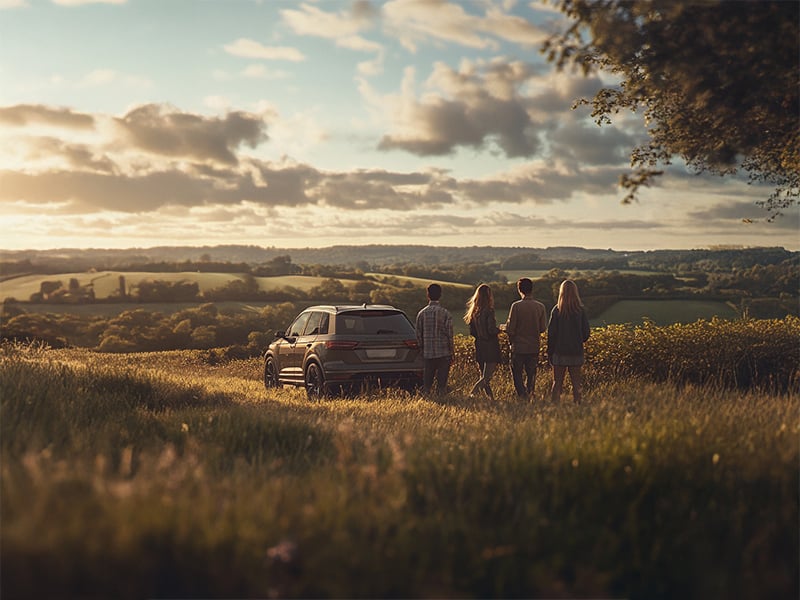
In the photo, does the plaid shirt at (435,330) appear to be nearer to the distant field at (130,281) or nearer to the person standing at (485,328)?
the person standing at (485,328)

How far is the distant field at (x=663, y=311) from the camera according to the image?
36.7 meters

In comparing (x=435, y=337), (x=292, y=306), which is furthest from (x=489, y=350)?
(x=292, y=306)

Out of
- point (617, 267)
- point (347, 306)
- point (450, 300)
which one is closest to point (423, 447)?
point (347, 306)

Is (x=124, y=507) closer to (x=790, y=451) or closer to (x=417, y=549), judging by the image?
(x=417, y=549)

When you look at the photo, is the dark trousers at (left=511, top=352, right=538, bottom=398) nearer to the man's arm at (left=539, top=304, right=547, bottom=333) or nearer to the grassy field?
the man's arm at (left=539, top=304, right=547, bottom=333)

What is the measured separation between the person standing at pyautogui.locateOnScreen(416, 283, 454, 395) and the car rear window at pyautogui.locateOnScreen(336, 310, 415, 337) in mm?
528

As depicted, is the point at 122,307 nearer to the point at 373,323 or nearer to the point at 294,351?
the point at 294,351

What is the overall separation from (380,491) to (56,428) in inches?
183

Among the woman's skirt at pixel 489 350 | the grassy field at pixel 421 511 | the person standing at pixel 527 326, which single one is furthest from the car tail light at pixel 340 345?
the grassy field at pixel 421 511

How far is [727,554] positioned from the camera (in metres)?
5.16

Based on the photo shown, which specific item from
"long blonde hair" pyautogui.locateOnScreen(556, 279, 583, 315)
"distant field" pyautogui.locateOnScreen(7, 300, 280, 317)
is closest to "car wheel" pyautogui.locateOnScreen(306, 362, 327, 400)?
"long blonde hair" pyautogui.locateOnScreen(556, 279, 583, 315)

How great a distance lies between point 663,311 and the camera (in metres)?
39.1

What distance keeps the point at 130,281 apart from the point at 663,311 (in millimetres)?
51818

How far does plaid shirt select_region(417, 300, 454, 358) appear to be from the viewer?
13453mm
